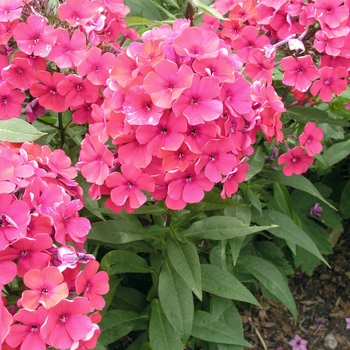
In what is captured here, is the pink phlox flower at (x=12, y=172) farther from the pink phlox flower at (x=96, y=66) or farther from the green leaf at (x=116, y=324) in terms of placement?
the green leaf at (x=116, y=324)

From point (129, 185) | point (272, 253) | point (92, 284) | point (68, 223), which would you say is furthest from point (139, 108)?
point (272, 253)

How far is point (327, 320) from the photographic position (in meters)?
2.28

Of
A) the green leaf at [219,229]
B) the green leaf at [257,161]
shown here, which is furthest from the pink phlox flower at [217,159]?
the green leaf at [257,161]

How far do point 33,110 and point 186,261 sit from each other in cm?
65

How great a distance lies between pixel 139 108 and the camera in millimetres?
1098

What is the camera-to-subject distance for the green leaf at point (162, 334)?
1509mm

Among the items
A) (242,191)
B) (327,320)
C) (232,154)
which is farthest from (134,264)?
(327,320)

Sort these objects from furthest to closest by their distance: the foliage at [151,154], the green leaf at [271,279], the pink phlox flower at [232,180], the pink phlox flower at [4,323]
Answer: the green leaf at [271,279] → the pink phlox flower at [232,180] → the foliage at [151,154] → the pink phlox flower at [4,323]

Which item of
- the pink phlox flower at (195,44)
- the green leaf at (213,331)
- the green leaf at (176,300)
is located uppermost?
the pink phlox flower at (195,44)

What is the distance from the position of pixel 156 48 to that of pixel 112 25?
0.46 metres

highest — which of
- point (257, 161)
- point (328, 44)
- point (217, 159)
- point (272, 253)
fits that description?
point (328, 44)

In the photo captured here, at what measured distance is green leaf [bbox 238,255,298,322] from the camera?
5.59 ft

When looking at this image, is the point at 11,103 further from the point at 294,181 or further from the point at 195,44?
the point at 294,181

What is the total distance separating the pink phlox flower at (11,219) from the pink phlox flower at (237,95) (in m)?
0.50
